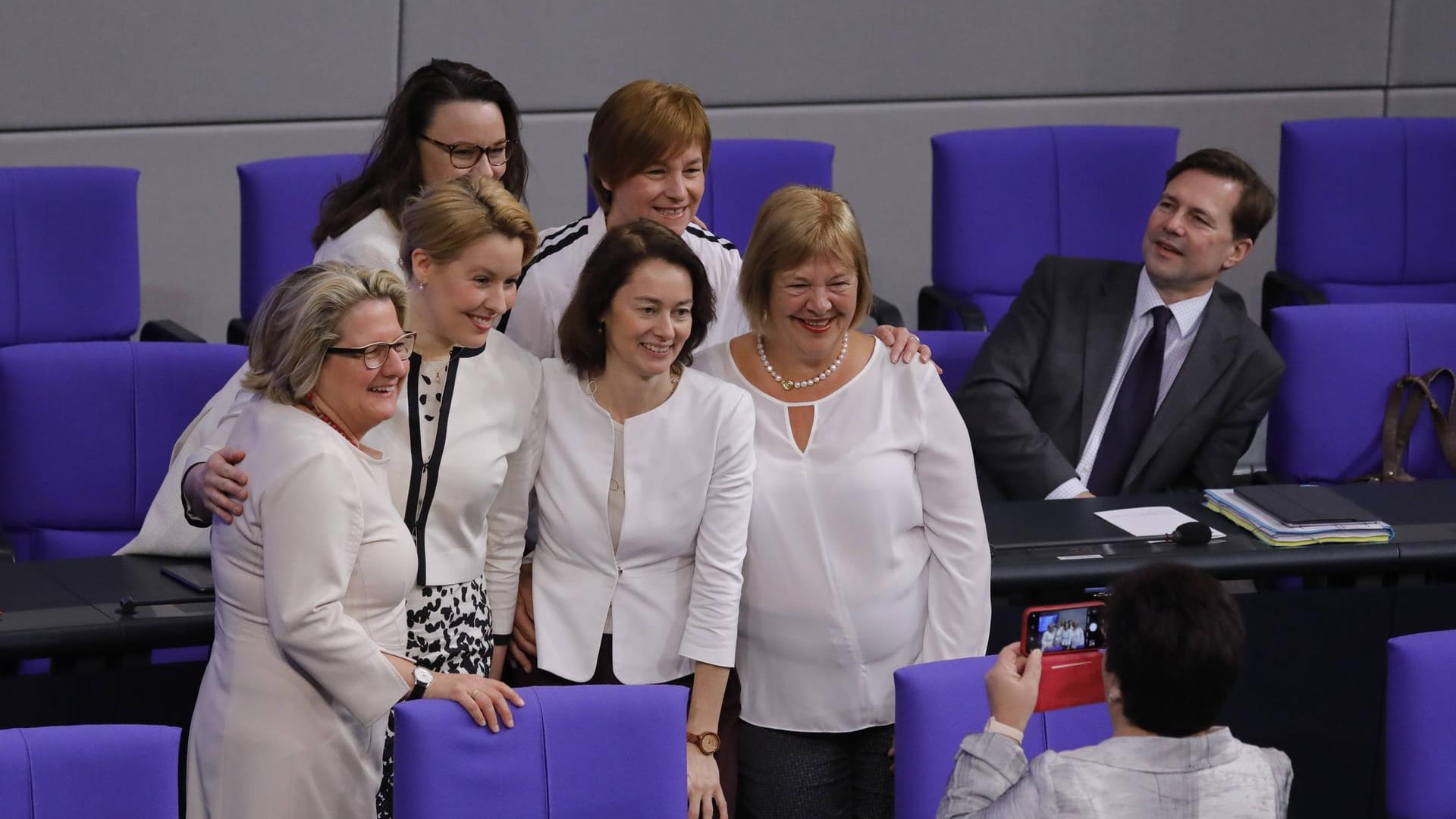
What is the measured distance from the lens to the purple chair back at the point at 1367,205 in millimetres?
4688

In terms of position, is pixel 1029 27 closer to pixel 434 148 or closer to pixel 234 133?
pixel 234 133

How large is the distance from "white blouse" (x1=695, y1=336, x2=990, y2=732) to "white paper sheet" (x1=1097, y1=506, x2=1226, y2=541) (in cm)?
55

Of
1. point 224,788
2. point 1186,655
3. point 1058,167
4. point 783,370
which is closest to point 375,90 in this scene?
point 1058,167

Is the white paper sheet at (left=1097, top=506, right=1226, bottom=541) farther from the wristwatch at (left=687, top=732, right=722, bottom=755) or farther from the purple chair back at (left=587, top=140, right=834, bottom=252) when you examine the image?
the purple chair back at (left=587, top=140, right=834, bottom=252)

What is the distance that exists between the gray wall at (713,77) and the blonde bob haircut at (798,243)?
2.45 metres

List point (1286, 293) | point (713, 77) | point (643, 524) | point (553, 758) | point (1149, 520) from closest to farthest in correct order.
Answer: point (553, 758) → point (643, 524) → point (1149, 520) → point (1286, 293) → point (713, 77)

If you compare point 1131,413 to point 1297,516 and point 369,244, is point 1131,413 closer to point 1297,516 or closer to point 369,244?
point 1297,516

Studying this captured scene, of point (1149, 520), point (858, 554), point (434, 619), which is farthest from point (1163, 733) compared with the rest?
point (1149, 520)

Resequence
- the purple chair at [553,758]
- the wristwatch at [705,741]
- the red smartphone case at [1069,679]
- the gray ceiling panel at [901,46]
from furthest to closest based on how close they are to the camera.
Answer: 1. the gray ceiling panel at [901,46]
2. the wristwatch at [705,741]
3. the purple chair at [553,758]
4. the red smartphone case at [1069,679]

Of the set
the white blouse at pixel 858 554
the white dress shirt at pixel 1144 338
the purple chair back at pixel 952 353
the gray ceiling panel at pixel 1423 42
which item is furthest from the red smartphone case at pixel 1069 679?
the gray ceiling panel at pixel 1423 42

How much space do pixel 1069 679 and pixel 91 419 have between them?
205cm

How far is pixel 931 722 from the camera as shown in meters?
2.28

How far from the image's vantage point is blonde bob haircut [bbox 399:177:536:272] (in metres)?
2.44

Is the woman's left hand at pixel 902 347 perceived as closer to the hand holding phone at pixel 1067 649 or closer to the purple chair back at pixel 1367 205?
the hand holding phone at pixel 1067 649
